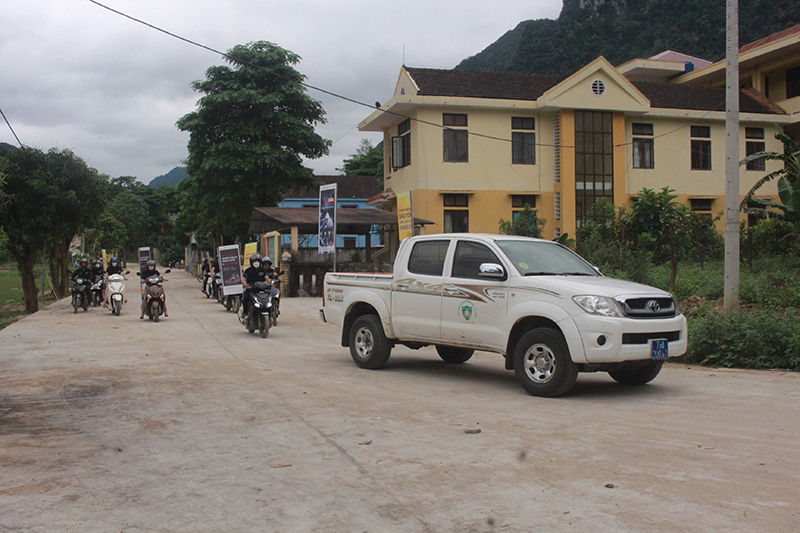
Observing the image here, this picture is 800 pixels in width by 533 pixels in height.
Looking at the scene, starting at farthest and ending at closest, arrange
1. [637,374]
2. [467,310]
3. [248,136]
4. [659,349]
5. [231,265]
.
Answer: [248,136] < [231,265] < [467,310] < [637,374] < [659,349]

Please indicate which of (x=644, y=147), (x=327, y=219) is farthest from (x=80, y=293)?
(x=644, y=147)

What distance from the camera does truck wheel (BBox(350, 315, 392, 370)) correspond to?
10531mm

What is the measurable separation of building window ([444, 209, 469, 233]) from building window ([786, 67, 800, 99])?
1734cm

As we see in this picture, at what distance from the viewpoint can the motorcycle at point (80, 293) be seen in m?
22.7

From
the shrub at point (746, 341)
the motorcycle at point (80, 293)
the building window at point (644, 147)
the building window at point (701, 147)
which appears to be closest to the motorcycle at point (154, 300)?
the motorcycle at point (80, 293)

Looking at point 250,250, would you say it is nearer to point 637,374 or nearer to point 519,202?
point 519,202

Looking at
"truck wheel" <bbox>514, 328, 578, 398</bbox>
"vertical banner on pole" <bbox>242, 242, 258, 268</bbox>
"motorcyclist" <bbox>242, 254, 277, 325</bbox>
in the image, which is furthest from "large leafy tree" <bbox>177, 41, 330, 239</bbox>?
"truck wheel" <bbox>514, 328, 578, 398</bbox>

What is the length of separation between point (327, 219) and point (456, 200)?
9.69 m

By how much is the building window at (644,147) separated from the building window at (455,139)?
325 inches

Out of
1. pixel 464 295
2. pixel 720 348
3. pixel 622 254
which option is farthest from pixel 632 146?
pixel 464 295

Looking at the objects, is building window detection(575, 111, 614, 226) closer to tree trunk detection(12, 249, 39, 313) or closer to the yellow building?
the yellow building

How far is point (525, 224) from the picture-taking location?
28859mm

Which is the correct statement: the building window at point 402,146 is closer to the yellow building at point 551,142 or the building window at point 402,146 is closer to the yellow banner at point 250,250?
the yellow building at point 551,142

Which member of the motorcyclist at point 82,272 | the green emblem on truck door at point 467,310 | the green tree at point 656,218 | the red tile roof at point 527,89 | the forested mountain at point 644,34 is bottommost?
the green emblem on truck door at point 467,310
